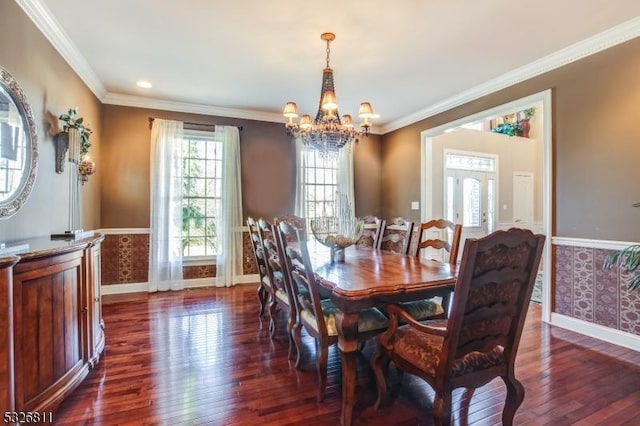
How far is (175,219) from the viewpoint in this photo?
463 cm

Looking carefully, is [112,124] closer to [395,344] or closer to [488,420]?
[395,344]

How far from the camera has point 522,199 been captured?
21.9 feet

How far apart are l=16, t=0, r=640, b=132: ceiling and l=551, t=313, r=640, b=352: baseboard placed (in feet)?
8.34

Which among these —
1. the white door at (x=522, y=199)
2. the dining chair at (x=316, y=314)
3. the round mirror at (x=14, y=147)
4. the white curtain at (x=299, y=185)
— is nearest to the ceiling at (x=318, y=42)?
the round mirror at (x=14, y=147)

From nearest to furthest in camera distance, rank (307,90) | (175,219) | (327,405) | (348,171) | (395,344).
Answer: (395,344), (327,405), (307,90), (175,219), (348,171)

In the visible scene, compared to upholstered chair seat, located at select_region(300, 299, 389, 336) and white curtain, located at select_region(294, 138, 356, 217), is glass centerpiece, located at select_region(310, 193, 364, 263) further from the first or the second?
white curtain, located at select_region(294, 138, 356, 217)

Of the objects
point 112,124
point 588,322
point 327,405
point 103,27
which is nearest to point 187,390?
point 327,405

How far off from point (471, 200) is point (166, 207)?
17.5 ft

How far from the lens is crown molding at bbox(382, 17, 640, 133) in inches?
107

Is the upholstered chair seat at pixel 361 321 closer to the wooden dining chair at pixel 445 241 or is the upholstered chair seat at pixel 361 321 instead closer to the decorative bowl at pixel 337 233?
the decorative bowl at pixel 337 233

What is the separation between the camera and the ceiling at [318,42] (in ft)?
8.11

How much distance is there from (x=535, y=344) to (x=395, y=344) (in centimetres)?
189

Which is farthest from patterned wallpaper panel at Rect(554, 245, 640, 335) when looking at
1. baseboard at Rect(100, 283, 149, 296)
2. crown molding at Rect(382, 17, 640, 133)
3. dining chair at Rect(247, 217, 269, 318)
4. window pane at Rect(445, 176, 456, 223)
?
baseboard at Rect(100, 283, 149, 296)

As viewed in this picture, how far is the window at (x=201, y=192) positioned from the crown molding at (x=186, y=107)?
1.13 ft
